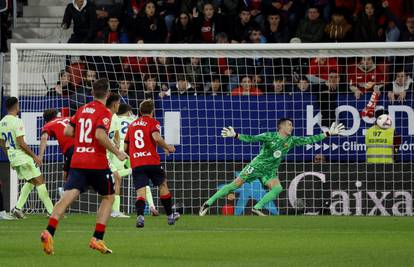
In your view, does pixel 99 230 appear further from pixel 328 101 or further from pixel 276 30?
pixel 276 30

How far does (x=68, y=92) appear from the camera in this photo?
2470cm

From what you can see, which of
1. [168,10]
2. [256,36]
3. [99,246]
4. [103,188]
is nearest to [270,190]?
[256,36]

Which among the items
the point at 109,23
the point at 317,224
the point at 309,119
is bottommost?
the point at 317,224

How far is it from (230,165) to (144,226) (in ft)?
17.5

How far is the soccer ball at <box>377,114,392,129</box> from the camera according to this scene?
75.4 feet

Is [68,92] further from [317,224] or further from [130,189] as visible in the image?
[317,224]

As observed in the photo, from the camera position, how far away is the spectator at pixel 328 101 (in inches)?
941

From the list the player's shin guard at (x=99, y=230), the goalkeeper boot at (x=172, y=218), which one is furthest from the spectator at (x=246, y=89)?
the player's shin guard at (x=99, y=230)

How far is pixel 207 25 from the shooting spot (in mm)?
26969

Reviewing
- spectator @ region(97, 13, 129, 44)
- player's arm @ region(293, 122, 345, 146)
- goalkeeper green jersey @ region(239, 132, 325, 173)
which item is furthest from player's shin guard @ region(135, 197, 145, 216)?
Result: spectator @ region(97, 13, 129, 44)

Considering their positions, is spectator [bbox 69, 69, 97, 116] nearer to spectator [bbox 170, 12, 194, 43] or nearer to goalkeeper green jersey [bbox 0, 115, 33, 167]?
spectator [bbox 170, 12, 194, 43]

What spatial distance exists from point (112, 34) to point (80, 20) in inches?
43.1

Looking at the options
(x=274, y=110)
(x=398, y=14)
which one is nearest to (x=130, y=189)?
(x=274, y=110)

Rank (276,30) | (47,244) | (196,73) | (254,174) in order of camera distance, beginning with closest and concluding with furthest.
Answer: (47,244) → (254,174) → (196,73) → (276,30)
